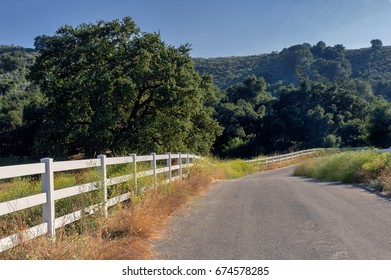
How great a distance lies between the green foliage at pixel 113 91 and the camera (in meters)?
28.9

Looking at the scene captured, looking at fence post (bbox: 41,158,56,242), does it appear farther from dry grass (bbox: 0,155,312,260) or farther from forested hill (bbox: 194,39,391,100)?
forested hill (bbox: 194,39,391,100)

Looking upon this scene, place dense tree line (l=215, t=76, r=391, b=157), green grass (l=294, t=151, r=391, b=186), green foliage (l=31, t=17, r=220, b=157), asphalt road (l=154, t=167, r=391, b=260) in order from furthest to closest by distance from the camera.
→ dense tree line (l=215, t=76, r=391, b=157), green foliage (l=31, t=17, r=220, b=157), green grass (l=294, t=151, r=391, b=186), asphalt road (l=154, t=167, r=391, b=260)

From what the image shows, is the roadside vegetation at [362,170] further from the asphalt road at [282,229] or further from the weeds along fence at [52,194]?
the weeds along fence at [52,194]

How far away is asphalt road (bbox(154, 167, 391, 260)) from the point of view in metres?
6.02

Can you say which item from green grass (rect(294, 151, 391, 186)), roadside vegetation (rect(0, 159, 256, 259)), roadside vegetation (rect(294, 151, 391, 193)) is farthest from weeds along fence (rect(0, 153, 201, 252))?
green grass (rect(294, 151, 391, 186))

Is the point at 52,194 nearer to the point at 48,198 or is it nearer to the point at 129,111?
the point at 48,198

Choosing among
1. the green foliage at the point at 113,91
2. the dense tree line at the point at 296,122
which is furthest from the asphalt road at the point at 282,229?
the dense tree line at the point at 296,122

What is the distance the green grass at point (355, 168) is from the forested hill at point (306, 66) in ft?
292

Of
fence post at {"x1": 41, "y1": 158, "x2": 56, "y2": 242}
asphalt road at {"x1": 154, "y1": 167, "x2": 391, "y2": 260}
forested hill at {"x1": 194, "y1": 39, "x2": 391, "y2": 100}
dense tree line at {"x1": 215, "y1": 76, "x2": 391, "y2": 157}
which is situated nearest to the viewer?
fence post at {"x1": 41, "y1": 158, "x2": 56, "y2": 242}

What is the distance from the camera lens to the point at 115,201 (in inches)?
313

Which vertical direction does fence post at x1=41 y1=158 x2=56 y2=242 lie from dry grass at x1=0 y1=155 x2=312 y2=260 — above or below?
above
